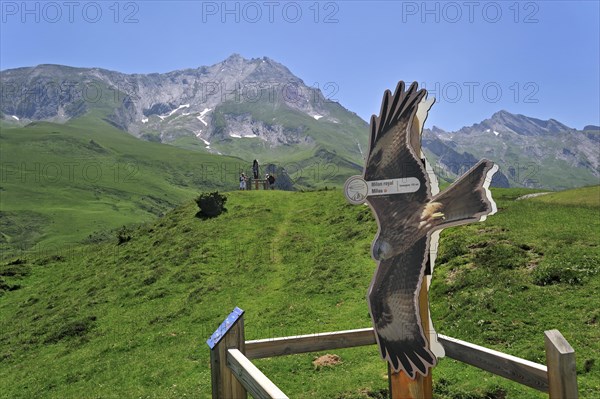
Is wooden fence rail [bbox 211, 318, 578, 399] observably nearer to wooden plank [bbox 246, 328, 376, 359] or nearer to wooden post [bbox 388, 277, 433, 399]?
wooden plank [bbox 246, 328, 376, 359]

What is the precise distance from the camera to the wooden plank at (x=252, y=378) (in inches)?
228

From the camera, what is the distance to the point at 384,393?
1357cm

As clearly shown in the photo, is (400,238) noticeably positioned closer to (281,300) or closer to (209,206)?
(281,300)

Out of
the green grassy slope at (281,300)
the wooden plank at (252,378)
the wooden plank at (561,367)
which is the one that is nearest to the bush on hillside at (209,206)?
the green grassy slope at (281,300)

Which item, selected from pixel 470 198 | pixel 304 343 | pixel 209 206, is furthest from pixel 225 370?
pixel 209 206

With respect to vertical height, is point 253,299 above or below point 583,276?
below

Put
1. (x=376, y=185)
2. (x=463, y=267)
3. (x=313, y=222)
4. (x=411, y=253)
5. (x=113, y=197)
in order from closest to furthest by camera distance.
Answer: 1. (x=411, y=253)
2. (x=376, y=185)
3. (x=463, y=267)
4. (x=313, y=222)
5. (x=113, y=197)

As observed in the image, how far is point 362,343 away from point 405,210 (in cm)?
341

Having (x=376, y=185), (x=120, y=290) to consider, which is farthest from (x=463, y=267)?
(x=120, y=290)

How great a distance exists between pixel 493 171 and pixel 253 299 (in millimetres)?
21326

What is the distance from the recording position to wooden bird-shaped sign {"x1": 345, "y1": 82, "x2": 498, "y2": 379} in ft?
23.1

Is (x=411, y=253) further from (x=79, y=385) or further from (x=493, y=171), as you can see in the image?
(x=79, y=385)

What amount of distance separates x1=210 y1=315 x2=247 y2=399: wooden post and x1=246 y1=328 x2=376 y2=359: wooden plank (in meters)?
0.98

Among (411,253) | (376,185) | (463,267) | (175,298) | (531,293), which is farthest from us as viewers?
(175,298)
